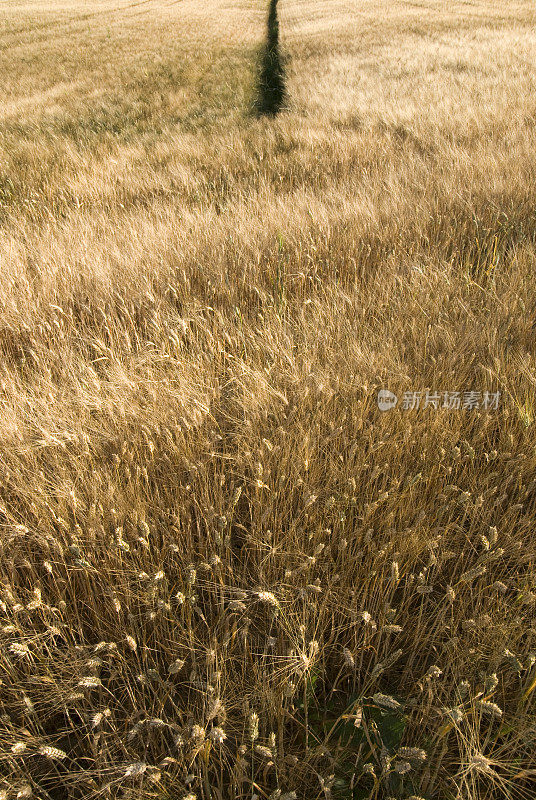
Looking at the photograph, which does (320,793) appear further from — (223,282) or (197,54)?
(197,54)

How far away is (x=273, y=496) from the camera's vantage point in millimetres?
1486

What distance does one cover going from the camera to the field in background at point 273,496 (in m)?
1.11

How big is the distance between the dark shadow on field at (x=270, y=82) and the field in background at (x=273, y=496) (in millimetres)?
6940

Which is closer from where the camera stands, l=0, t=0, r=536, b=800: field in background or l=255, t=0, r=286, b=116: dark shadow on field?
l=0, t=0, r=536, b=800: field in background

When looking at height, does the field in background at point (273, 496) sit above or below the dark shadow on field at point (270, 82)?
below

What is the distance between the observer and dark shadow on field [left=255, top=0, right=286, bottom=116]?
33.3 feet

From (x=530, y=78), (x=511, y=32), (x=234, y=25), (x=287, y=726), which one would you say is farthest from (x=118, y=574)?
(x=234, y=25)

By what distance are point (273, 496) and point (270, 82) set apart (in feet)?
48.4

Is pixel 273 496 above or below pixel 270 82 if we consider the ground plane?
below

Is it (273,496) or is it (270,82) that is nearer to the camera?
(273,496)

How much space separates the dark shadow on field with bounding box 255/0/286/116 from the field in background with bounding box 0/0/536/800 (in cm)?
694

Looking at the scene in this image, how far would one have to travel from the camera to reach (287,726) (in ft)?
4.05

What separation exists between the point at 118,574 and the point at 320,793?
2.37 ft

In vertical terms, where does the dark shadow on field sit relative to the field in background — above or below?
above
